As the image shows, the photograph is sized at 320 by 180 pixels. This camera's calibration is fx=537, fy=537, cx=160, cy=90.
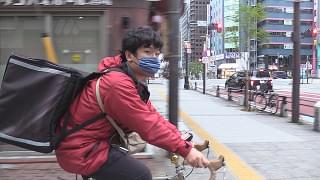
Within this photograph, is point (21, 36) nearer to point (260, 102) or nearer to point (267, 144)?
point (267, 144)

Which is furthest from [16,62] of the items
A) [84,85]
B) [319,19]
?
[319,19]

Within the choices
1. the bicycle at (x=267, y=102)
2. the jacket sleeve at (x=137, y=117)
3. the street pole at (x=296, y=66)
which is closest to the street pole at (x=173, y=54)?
the jacket sleeve at (x=137, y=117)

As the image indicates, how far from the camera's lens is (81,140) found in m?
2.98

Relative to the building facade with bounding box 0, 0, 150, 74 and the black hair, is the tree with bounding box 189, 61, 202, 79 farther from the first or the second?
the black hair

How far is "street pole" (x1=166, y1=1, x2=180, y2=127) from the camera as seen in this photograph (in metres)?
7.48

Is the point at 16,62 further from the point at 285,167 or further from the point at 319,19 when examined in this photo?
the point at 319,19

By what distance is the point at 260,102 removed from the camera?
19594 millimetres

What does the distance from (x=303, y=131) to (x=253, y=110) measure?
6.10m

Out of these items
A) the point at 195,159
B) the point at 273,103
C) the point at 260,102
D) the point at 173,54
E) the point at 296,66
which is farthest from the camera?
the point at 260,102

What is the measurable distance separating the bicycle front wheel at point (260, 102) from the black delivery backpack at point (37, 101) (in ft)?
52.4

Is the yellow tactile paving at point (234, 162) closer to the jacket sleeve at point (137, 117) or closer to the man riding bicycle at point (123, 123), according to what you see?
the man riding bicycle at point (123, 123)

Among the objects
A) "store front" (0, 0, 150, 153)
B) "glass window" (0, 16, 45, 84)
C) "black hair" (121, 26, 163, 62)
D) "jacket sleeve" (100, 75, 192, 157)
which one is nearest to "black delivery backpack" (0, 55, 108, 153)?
"jacket sleeve" (100, 75, 192, 157)

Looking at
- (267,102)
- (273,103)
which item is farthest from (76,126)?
(267,102)

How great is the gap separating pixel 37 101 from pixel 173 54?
4780 mm
